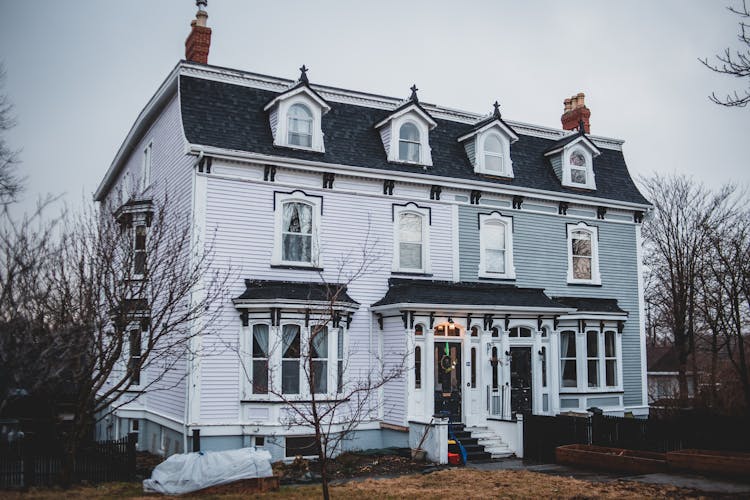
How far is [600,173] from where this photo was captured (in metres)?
27.1

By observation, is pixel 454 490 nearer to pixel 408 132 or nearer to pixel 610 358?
pixel 408 132

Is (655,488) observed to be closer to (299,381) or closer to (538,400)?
(538,400)

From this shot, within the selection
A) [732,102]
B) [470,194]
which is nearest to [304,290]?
[470,194]

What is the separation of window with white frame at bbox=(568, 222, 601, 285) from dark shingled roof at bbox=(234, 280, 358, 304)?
8793mm

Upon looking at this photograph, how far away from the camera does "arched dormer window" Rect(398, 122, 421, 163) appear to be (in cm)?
2283

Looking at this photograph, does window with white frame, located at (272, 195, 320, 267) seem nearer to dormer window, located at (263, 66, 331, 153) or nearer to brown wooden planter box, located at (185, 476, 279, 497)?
dormer window, located at (263, 66, 331, 153)

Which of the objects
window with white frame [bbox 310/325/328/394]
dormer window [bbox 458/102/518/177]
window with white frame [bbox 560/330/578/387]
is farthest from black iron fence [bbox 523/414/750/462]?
dormer window [bbox 458/102/518/177]

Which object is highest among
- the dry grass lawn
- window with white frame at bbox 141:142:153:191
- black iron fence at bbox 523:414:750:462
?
window with white frame at bbox 141:142:153:191

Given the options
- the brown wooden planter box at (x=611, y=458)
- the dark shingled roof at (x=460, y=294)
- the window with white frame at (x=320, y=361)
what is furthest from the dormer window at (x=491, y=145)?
the brown wooden planter box at (x=611, y=458)

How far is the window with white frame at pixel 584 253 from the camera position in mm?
25344

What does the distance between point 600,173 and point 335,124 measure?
10.7m

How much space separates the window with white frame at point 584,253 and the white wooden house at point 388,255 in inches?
2.2

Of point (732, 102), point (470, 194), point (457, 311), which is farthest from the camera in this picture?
point (470, 194)

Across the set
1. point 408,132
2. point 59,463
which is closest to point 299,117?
point 408,132
